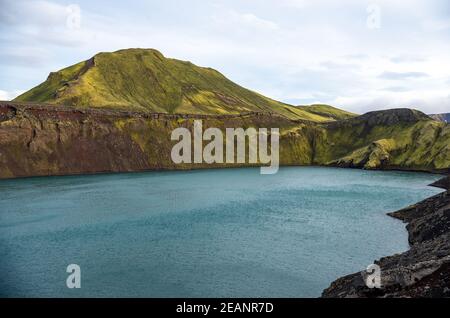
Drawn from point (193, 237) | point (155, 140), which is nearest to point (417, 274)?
point (193, 237)

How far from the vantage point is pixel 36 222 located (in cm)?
5716

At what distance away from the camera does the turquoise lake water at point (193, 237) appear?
113 feet
